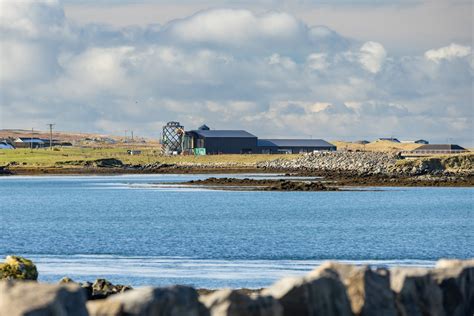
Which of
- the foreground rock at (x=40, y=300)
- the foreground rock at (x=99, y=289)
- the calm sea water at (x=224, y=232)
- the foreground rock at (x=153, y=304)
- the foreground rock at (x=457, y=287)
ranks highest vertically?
the foreground rock at (x=40, y=300)

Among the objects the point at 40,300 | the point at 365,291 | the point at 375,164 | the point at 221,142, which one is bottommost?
the point at 365,291

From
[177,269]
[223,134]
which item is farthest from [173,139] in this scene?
[177,269]

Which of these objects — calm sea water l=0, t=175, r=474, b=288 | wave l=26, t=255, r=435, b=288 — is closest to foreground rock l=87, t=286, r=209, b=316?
wave l=26, t=255, r=435, b=288

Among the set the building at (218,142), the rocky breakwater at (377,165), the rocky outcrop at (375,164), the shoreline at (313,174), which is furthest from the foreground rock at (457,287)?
the building at (218,142)

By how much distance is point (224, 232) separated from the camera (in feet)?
184

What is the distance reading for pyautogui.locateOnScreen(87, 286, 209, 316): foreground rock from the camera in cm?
1094

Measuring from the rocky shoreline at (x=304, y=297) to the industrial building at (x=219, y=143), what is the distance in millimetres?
171371

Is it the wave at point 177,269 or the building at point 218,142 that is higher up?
the building at point 218,142

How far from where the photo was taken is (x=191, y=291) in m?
11.8

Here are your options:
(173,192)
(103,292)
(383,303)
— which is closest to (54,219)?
(173,192)

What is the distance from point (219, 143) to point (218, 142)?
27cm

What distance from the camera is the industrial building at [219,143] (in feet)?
613

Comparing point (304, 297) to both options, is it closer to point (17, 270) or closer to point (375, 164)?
point (17, 270)

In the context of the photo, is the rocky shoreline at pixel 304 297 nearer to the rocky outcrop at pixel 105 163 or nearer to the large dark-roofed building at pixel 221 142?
the rocky outcrop at pixel 105 163
